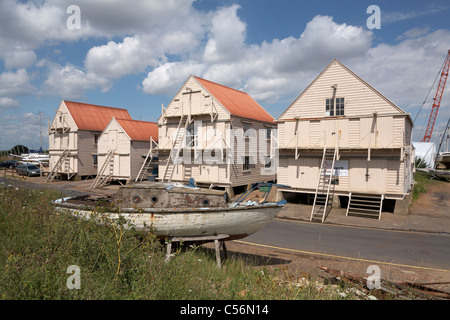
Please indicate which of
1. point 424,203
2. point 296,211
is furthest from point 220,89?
point 424,203

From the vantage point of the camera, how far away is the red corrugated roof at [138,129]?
34.1 m

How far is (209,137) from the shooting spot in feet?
85.0

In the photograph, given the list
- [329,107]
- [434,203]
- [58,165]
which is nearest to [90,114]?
[58,165]

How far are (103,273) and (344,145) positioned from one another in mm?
18158

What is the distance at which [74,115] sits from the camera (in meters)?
38.6

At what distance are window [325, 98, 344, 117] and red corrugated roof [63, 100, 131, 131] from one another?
30.0 metres

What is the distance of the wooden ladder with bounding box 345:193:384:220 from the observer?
62.8 ft

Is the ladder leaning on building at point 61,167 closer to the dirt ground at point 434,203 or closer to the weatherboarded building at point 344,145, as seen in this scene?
the weatherboarded building at point 344,145

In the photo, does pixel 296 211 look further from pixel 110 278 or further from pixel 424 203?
pixel 110 278

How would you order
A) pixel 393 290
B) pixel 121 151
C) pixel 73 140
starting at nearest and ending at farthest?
pixel 393 290
pixel 121 151
pixel 73 140

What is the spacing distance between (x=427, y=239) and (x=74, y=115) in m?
38.8

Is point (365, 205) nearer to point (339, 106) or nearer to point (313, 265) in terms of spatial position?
point (339, 106)

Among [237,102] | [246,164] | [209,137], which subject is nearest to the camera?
[209,137]
